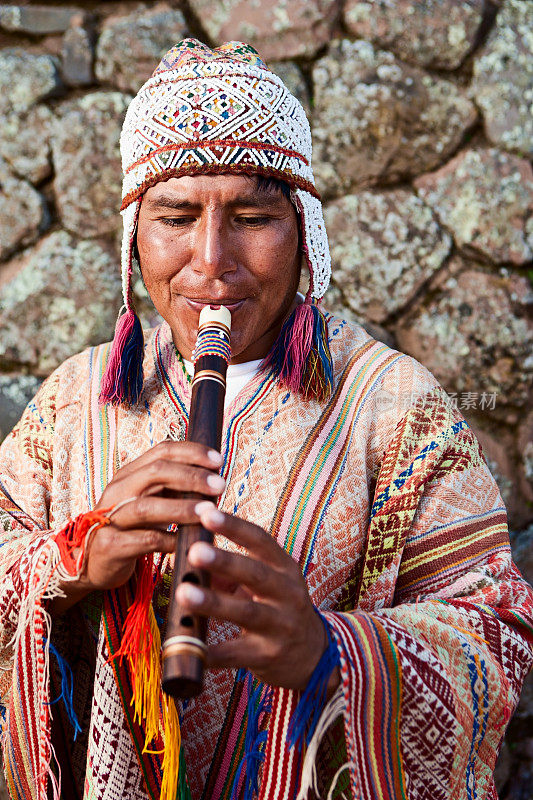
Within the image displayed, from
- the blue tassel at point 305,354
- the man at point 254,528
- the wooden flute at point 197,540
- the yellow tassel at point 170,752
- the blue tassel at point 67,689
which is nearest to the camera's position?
the wooden flute at point 197,540

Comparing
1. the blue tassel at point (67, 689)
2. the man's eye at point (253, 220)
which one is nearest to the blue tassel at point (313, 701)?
the blue tassel at point (67, 689)

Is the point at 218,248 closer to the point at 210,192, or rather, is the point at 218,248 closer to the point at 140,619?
the point at 210,192

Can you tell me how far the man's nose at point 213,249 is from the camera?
1.60 m

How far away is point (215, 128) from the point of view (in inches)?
A: 64.4

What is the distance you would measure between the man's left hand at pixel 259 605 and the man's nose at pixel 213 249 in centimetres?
61

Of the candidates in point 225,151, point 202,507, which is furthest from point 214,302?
point 202,507

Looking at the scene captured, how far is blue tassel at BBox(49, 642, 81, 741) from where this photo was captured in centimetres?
158

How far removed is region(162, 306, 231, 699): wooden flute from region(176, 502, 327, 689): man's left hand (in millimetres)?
30

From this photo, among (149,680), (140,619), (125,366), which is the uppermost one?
(125,366)

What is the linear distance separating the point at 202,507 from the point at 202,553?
0.26 feet

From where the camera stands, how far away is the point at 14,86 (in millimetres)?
2594

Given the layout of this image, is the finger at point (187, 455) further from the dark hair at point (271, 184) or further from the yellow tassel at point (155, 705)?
the dark hair at point (271, 184)

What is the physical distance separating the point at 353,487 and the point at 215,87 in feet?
2.96

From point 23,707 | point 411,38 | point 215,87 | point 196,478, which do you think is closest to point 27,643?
point 23,707
